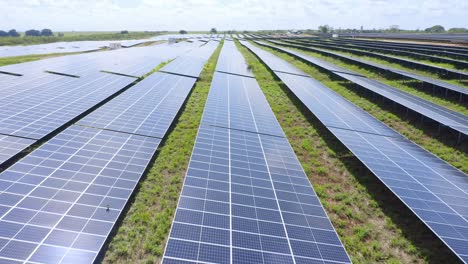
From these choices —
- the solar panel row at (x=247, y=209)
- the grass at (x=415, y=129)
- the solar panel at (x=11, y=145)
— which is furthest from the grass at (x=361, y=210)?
the solar panel at (x=11, y=145)

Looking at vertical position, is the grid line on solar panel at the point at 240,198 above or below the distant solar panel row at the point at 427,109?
below

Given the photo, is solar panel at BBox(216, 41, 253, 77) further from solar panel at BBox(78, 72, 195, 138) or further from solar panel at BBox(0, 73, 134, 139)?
solar panel at BBox(0, 73, 134, 139)

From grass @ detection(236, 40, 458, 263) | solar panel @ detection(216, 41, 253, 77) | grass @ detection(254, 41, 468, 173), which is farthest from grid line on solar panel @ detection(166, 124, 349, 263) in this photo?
solar panel @ detection(216, 41, 253, 77)

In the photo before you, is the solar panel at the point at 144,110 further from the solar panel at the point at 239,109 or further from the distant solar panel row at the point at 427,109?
the distant solar panel row at the point at 427,109

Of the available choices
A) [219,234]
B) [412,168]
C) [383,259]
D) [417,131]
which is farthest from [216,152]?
[417,131]

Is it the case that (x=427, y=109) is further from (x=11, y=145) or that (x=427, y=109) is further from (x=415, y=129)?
(x=11, y=145)

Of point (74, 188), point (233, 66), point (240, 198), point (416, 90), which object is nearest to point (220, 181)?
point (240, 198)
